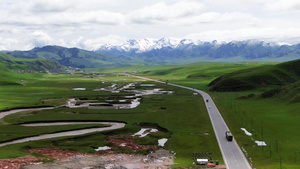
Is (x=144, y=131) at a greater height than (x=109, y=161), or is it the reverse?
(x=109, y=161)

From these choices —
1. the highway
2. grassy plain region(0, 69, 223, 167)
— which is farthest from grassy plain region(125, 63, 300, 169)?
grassy plain region(0, 69, 223, 167)

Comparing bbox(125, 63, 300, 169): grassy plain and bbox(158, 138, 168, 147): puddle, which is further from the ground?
bbox(158, 138, 168, 147): puddle

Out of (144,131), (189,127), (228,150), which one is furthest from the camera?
(189,127)

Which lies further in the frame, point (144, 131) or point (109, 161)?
point (144, 131)

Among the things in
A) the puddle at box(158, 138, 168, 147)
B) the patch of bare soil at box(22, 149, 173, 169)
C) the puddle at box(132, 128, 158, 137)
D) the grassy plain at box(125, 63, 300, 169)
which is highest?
the patch of bare soil at box(22, 149, 173, 169)

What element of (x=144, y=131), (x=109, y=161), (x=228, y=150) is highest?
(x=109, y=161)

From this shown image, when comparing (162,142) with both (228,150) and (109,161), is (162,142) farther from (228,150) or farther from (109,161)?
(109,161)

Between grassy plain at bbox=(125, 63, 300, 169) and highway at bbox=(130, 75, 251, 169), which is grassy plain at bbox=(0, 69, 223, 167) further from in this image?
grassy plain at bbox=(125, 63, 300, 169)

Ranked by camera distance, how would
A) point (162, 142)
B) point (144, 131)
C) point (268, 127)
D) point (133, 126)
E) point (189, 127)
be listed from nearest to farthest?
point (162, 142) < point (268, 127) < point (144, 131) < point (189, 127) < point (133, 126)

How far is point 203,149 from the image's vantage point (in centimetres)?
8250

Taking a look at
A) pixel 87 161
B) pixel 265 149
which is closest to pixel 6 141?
pixel 87 161

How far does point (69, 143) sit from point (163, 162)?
32.9 meters

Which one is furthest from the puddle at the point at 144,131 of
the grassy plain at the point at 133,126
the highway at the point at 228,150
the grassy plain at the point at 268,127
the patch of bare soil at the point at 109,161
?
the grassy plain at the point at 268,127

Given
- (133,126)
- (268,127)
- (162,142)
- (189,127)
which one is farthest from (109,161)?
(268,127)
